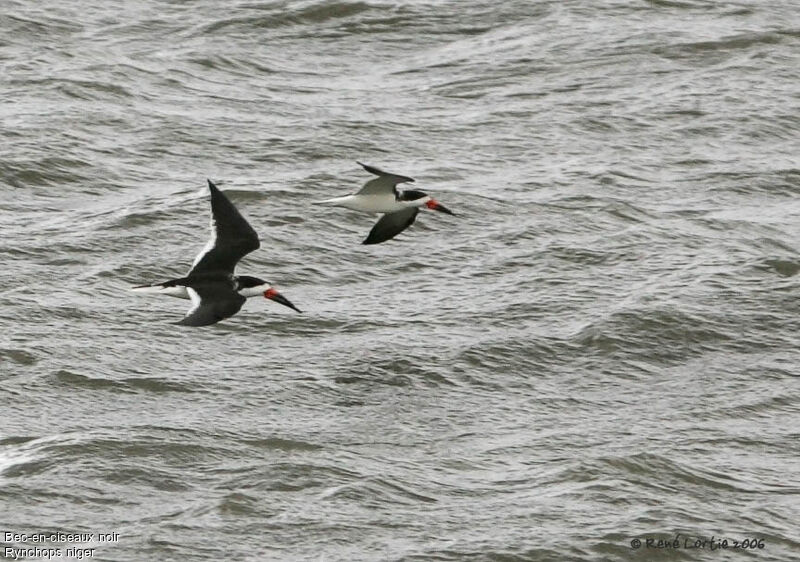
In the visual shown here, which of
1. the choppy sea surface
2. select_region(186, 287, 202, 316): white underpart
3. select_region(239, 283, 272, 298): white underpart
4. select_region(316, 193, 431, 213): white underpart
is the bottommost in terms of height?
the choppy sea surface

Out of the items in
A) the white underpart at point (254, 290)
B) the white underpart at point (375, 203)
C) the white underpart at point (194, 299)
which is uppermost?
the white underpart at point (194, 299)

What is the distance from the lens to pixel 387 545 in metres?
10.1

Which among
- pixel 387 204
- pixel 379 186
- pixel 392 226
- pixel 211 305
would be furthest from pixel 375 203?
pixel 211 305

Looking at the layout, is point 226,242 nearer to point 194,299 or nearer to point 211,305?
point 194,299

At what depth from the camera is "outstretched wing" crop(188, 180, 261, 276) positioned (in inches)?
→ 475

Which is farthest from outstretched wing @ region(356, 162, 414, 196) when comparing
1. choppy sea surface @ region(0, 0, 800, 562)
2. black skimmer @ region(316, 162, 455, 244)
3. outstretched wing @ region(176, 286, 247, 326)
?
outstretched wing @ region(176, 286, 247, 326)

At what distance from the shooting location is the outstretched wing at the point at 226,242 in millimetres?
12062

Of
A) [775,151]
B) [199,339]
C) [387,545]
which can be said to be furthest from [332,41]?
[387,545]

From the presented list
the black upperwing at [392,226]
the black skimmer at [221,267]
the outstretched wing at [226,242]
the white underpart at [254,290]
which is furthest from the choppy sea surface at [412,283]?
the outstretched wing at [226,242]

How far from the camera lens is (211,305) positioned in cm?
1141

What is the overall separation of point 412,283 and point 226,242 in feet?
7.76

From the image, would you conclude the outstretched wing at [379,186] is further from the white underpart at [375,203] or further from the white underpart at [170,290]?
the white underpart at [170,290]

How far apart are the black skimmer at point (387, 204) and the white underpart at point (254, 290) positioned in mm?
1339

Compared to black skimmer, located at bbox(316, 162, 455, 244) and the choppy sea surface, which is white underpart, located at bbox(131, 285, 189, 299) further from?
black skimmer, located at bbox(316, 162, 455, 244)
